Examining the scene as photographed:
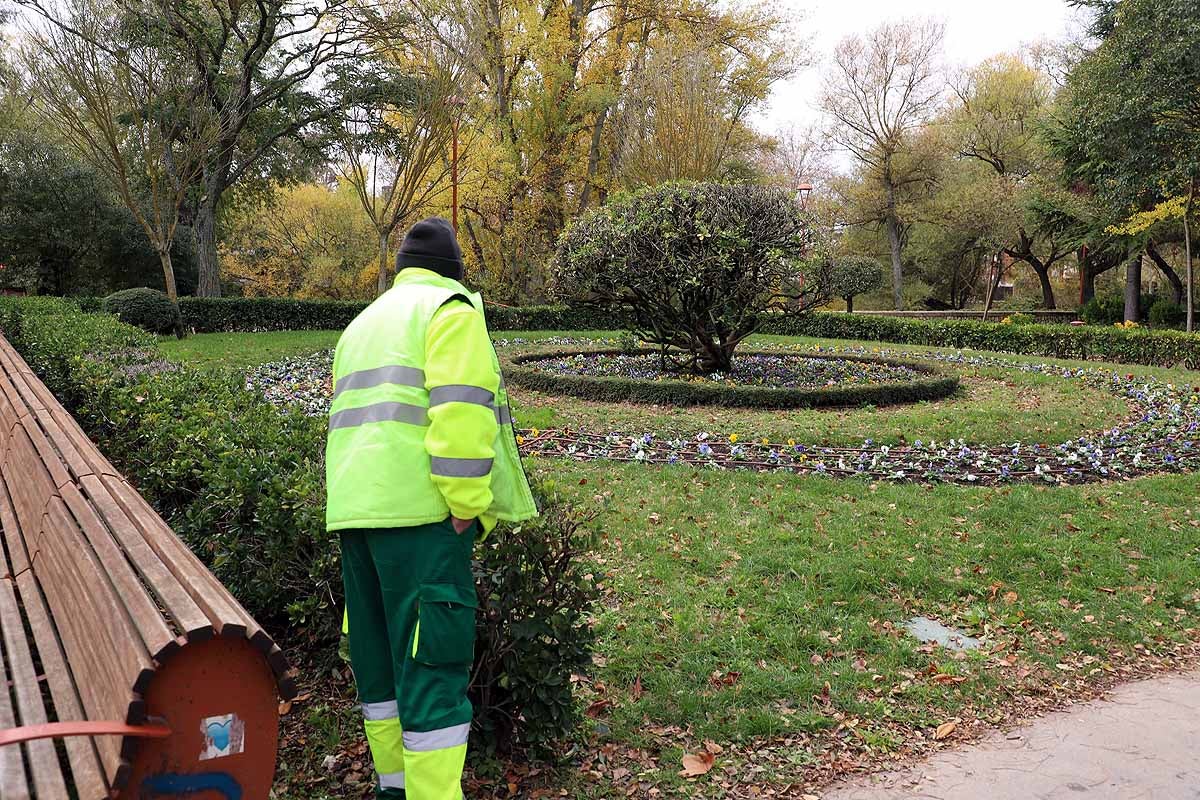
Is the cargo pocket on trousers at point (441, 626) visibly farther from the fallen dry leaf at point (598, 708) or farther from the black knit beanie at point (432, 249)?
the fallen dry leaf at point (598, 708)

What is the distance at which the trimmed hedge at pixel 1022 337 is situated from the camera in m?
15.4

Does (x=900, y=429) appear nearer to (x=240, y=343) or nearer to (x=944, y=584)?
(x=944, y=584)

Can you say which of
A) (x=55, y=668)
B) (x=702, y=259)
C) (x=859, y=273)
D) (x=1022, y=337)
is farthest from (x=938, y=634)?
(x=859, y=273)

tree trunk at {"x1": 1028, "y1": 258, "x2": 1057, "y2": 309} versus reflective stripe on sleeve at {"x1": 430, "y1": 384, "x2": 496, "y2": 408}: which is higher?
tree trunk at {"x1": 1028, "y1": 258, "x2": 1057, "y2": 309}

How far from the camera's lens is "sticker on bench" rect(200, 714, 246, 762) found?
160cm

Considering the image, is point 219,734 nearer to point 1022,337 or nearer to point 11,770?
point 11,770

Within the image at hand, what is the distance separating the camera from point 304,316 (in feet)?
66.3

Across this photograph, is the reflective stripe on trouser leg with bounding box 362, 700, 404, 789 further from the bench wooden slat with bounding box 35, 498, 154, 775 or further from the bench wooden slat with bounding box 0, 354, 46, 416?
the bench wooden slat with bounding box 0, 354, 46, 416

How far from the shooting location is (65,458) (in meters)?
2.86

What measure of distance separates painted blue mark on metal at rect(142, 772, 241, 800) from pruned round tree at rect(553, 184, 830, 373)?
913 cm

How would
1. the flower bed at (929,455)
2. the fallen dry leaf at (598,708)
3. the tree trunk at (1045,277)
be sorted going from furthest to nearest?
the tree trunk at (1045,277) → the flower bed at (929,455) → the fallen dry leaf at (598,708)

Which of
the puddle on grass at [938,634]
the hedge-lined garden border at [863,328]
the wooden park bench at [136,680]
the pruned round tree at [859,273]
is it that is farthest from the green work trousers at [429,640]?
the pruned round tree at [859,273]

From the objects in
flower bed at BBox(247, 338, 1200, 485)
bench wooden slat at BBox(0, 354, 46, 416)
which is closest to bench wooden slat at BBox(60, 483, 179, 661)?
bench wooden slat at BBox(0, 354, 46, 416)

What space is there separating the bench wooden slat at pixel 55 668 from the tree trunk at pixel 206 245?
21.2 metres
